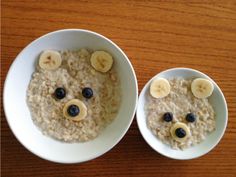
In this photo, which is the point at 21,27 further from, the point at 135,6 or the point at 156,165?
the point at 156,165

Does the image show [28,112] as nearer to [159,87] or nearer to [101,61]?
[101,61]

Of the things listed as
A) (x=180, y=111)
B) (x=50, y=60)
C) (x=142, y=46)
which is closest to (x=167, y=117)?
(x=180, y=111)

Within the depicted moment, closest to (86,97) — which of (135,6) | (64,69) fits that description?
(64,69)

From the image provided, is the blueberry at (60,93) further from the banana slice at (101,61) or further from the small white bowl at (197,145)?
the small white bowl at (197,145)

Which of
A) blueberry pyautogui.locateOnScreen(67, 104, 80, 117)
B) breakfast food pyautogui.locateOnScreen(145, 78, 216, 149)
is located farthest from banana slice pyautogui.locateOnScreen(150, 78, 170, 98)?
blueberry pyautogui.locateOnScreen(67, 104, 80, 117)

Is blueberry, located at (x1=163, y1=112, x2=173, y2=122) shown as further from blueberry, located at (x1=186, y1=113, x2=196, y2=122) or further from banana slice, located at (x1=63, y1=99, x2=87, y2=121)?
banana slice, located at (x1=63, y1=99, x2=87, y2=121)

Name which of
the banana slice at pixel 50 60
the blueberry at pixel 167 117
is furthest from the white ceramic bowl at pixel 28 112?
the blueberry at pixel 167 117
